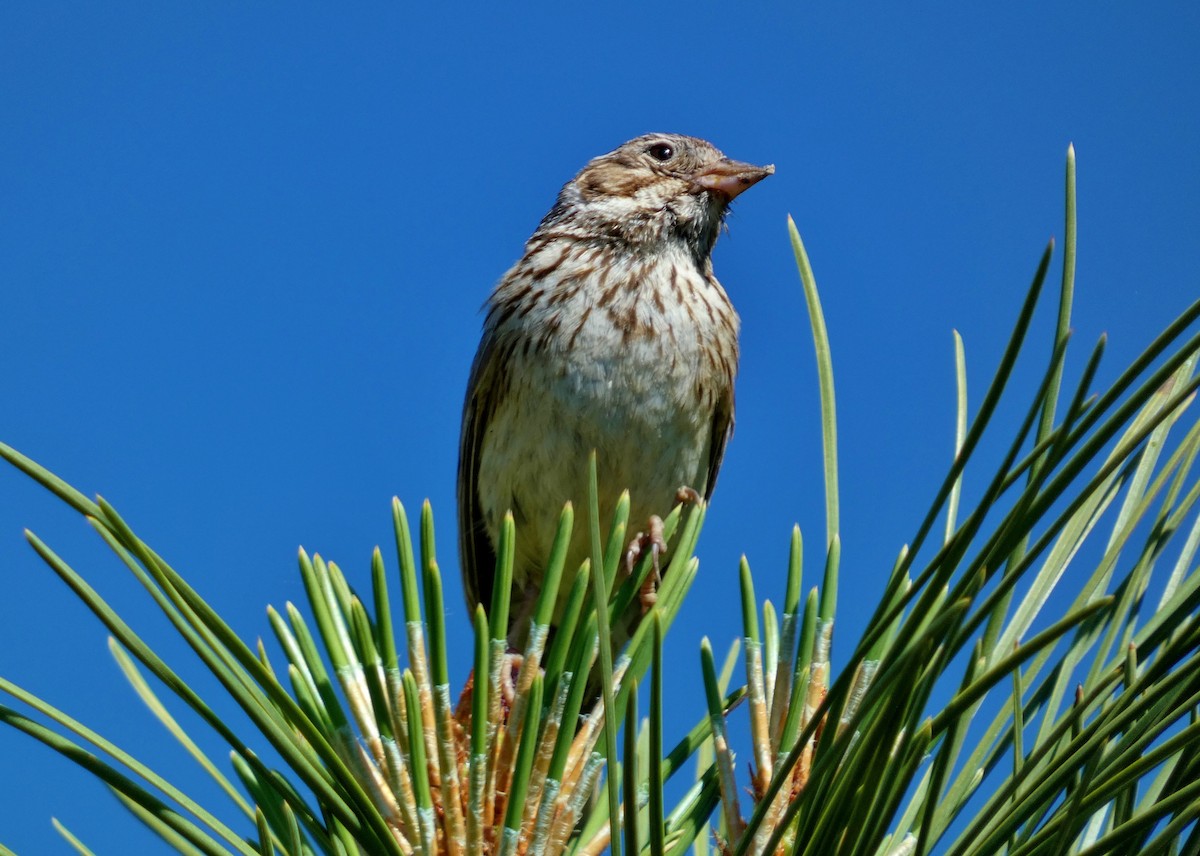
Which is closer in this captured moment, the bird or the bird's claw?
the bird's claw

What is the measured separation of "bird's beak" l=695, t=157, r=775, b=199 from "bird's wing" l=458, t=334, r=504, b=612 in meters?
1.14

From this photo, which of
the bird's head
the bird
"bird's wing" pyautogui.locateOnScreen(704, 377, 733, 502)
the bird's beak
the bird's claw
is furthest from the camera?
the bird's head

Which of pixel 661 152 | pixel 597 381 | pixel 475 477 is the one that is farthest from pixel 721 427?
A: pixel 661 152

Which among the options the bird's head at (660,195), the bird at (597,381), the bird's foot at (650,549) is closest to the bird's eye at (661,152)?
the bird's head at (660,195)

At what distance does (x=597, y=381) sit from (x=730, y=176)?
1234 mm

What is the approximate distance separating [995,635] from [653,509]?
9.33ft

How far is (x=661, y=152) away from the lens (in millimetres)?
5559

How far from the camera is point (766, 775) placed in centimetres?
176

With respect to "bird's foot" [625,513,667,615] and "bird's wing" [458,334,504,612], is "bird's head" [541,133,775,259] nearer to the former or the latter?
"bird's wing" [458,334,504,612]

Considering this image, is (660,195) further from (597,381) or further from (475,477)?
(475,477)

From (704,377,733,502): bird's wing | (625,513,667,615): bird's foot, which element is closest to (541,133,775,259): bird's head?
(704,377,733,502): bird's wing

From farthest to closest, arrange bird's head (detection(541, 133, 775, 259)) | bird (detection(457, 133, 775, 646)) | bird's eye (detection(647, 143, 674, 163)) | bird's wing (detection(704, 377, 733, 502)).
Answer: bird's eye (detection(647, 143, 674, 163)) → bird's head (detection(541, 133, 775, 259)) → bird's wing (detection(704, 377, 733, 502)) → bird (detection(457, 133, 775, 646))

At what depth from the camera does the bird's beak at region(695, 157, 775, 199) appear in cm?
476

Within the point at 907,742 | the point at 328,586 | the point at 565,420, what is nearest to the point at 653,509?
the point at 565,420
